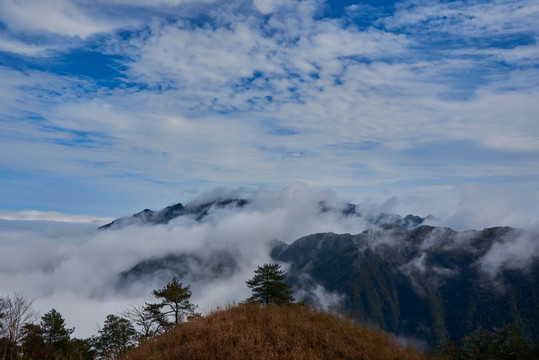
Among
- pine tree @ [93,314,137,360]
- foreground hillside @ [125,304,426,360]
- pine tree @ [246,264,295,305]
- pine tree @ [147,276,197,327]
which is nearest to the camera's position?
foreground hillside @ [125,304,426,360]

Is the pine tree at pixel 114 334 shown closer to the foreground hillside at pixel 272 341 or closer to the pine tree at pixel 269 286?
the pine tree at pixel 269 286

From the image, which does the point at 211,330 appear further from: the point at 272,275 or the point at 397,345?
the point at 272,275

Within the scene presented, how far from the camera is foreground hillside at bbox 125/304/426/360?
27.5 ft

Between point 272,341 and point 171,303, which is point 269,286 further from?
point 272,341

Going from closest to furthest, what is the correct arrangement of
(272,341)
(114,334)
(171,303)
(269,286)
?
(272,341) → (269,286) → (171,303) → (114,334)

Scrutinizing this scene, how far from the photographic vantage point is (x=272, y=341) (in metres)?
9.07

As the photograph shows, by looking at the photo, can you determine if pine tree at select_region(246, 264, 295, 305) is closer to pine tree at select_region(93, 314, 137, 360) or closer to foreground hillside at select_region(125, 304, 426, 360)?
pine tree at select_region(93, 314, 137, 360)

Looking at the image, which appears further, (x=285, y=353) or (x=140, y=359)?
(x=140, y=359)

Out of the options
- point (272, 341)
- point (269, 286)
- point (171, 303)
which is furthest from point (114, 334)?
point (272, 341)

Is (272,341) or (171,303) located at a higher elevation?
(272,341)

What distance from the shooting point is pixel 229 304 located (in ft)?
45.1

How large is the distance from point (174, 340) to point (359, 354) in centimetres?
609

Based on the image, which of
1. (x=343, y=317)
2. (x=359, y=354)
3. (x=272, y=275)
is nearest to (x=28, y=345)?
(x=272, y=275)

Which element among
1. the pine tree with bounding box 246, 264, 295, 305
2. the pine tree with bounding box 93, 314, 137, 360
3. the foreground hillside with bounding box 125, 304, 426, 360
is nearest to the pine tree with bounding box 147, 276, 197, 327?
the pine tree with bounding box 93, 314, 137, 360
